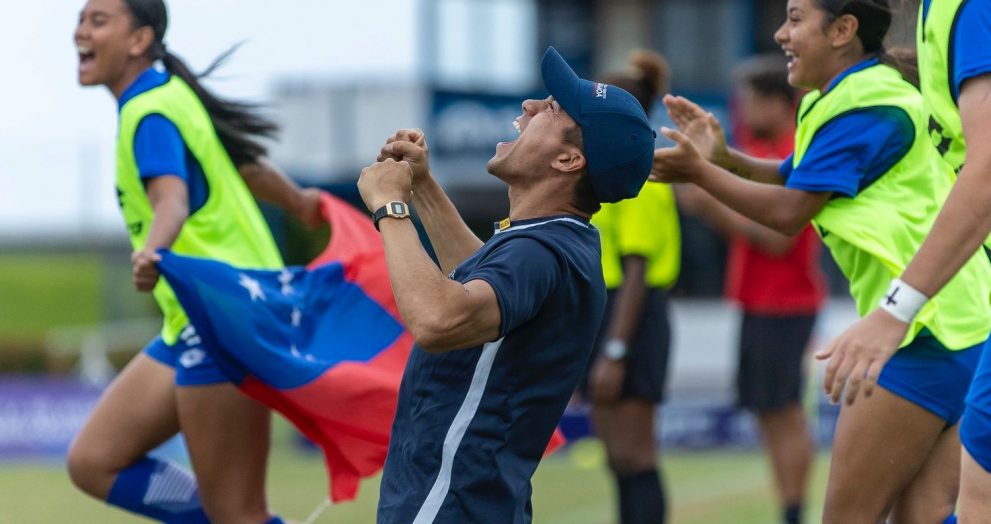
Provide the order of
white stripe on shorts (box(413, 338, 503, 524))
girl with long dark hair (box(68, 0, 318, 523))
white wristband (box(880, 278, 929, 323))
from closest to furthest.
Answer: white wristband (box(880, 278, 929, 323)), white stripe on shorts (box(413, 338, 503, 524)), girl with long dark hair (box(68, 0, 318, 523))

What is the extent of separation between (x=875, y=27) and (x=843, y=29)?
0.38ft

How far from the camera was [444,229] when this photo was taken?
413cm

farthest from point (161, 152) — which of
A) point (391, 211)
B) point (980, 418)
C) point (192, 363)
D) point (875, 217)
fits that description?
point (980, 418)

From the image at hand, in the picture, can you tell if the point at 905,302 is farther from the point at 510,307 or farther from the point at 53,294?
the point at 53,294

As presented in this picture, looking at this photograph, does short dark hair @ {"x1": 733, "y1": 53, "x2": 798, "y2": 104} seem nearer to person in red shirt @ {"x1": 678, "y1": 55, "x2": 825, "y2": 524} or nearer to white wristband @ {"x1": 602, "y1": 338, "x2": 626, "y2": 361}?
person in red shirt @ {"x1": 678, "y1": 55, "x2": 825, "y2": 524}

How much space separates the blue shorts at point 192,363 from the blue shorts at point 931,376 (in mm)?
2255

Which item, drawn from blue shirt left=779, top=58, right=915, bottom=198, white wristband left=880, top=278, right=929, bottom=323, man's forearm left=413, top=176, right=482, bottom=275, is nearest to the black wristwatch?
man's forearm left=413, top=176, right=482, bottom=275

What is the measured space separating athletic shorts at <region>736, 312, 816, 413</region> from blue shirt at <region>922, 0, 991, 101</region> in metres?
4.61

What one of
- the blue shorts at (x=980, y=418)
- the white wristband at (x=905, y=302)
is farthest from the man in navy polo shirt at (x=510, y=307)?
the blue shorts at (x=980, y=418)

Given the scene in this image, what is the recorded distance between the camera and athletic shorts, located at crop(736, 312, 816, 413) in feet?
25.9

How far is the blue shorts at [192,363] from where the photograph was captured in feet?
16.8

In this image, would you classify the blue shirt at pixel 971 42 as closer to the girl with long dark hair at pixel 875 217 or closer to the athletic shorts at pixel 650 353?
the girl with long dark hair at pixel 875 217

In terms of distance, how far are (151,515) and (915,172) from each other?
2956mm

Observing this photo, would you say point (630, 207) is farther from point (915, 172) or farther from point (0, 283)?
point (0, 283)
